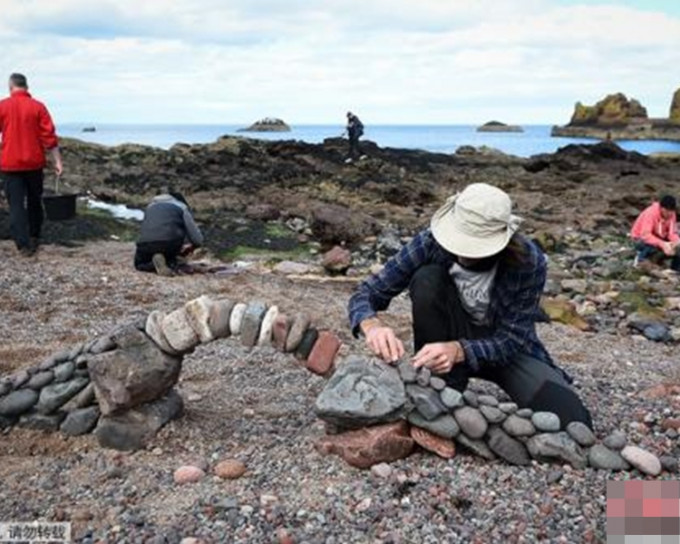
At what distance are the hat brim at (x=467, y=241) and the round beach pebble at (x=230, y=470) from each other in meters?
1.56

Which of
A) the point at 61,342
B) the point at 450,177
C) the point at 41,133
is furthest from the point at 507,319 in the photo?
the point at 450,177

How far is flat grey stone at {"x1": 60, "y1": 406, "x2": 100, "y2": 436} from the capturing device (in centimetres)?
448

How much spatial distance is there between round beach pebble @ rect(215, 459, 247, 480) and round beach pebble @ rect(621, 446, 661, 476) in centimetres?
199

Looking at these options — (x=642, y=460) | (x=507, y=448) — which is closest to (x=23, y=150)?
(x=507, y=448)

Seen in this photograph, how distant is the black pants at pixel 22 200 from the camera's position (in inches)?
401

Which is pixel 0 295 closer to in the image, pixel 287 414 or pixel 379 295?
pixel 287 414

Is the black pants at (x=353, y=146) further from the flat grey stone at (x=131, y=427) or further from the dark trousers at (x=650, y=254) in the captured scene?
the flat grey stone at (x=131, y=427)

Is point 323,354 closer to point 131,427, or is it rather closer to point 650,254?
point 131,427

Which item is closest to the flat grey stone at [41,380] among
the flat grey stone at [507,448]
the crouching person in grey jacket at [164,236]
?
the flat grey stone at [507,448]

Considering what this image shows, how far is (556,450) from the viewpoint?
13.3 feet

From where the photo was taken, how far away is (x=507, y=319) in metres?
4.30

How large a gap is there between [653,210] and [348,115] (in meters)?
18.8

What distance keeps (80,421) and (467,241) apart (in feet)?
7.97

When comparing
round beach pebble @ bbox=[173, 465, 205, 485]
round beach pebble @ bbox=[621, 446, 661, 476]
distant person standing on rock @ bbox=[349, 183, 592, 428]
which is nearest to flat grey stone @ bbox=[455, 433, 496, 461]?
distant person standing on rock @ bbox=[349, 183, 592, 428]
